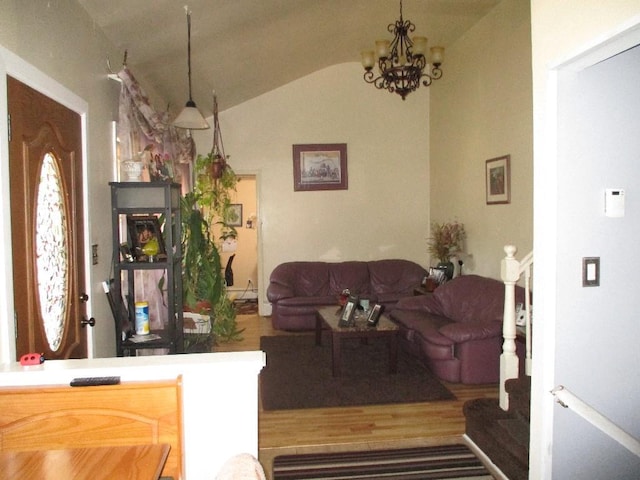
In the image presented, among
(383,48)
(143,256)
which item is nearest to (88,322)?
(143,256)

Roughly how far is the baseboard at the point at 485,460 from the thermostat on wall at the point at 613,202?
151cm

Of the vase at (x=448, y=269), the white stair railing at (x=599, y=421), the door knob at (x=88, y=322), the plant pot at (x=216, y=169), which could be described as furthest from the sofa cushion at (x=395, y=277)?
the white stair railing at (x=599, y=421)

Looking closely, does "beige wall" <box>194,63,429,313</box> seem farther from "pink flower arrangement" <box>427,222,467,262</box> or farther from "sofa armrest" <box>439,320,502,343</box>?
"sofa armrest" <box>439,320,502,343</box>

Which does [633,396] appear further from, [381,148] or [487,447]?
[381,148]

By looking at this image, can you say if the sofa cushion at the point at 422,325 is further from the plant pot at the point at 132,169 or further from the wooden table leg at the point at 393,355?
the plant pot at the point at 132,169

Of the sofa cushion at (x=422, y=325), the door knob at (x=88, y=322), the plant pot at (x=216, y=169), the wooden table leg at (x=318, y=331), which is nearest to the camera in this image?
the door knob at (x=88, y=322)

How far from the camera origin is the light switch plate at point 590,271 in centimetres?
185

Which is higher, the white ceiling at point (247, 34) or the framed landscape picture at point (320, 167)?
the white ceiling at point (247, 34)

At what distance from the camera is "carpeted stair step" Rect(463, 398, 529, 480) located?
244 cm

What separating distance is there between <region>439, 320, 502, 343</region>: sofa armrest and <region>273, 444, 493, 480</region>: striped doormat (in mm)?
1089

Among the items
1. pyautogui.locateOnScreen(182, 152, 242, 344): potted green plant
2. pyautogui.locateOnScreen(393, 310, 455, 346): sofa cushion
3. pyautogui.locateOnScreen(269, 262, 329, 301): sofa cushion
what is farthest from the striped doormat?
pyautogui.locateOnScreen(269, 262, 329, 301): sofa cushion

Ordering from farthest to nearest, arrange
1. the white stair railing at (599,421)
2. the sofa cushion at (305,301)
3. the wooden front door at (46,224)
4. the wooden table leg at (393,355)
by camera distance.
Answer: the sofa cushion at (305,301) → the wooden table leg at (393,355) → the wooden front door at (46,224) → the white stair railing at (599,421)

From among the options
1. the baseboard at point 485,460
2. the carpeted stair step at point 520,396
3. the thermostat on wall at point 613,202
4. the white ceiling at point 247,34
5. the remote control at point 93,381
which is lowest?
the baseboard at point 485,460

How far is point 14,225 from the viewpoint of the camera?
1960 mm
